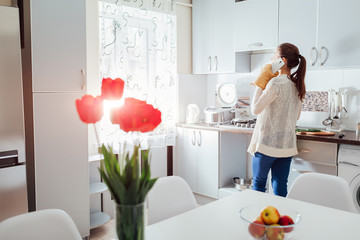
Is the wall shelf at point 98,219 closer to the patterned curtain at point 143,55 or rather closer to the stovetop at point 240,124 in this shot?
the patterned curtain at point 143,55

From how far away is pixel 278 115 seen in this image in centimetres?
252

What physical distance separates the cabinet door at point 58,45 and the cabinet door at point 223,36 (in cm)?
165

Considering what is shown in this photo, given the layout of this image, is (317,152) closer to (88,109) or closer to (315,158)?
(315,158)

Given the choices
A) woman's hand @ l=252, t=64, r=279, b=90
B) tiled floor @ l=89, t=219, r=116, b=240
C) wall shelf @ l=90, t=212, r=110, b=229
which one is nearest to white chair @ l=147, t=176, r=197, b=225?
woman's hand @ l=252, t=64, r=279, b=90

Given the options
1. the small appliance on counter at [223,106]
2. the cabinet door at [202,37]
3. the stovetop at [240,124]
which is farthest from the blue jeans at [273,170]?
the cabinet door at [202,37]

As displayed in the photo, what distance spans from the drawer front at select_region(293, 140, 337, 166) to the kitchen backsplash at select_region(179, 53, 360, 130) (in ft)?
1.83

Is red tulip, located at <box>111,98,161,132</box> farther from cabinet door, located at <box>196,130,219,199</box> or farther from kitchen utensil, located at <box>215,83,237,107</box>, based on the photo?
kitchen utensil, located at <box>215,83,237,107</box>

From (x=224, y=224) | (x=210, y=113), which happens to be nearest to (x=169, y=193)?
(x=224, y=224)

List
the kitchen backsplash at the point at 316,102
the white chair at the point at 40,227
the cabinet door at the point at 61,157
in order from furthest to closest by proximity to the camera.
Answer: the kitchen backsplash at the point at 316,102, the cabinet door at the point at 61,157, the white chair at the point at 40,227

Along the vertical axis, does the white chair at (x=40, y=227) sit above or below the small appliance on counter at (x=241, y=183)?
above

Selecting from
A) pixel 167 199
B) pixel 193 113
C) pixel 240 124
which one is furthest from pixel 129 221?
pixel 193 113

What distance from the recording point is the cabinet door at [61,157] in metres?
2.59

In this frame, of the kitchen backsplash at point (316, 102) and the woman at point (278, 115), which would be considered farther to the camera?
the kitchen backsplash at point (316, 102)

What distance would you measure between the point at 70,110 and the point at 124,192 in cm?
198
